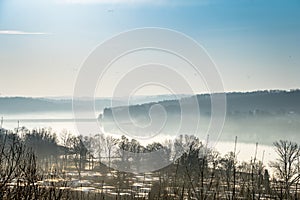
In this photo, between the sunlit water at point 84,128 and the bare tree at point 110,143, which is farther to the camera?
the bare tree at point 110,143

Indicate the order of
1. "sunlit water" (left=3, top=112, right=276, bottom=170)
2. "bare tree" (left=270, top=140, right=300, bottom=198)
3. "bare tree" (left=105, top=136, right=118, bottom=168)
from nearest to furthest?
1. "bare tree" (left=270, top=140, right=300, bottom=198)
2. "sunlit water" (left=3, top=112, right=276, bottom=170)
3. "bare tree" (left=105, top=136, right=118, bottom=168)

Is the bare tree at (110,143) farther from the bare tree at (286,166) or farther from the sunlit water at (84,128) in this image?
the bare tree at (286,166)

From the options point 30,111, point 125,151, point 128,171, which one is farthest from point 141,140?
point 30,111

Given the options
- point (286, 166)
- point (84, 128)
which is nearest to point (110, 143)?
point (84, 128)

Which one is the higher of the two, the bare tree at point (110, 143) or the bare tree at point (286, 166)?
the bare tree at point (110, 143)

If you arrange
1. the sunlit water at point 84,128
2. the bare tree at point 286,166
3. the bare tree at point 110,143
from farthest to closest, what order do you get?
the bare tree at point 110,143
the sunlit water at point 84,128
the bare tree at point 286,166

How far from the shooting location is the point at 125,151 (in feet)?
129

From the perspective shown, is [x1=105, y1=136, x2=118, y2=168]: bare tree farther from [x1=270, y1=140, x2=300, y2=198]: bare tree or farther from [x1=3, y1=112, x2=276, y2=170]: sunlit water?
[x1=270, y1=140, x2=300, y2=198]: bare tree

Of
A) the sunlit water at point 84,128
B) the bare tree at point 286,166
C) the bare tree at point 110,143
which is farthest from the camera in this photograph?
the bare tree at point 110,143

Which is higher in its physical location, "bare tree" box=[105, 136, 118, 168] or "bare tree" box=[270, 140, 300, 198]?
"bare tree" box=[105, 136, 118, 168]

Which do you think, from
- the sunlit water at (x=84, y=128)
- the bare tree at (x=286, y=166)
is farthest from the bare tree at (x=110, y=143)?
the bare tree at (x=286, y=166)

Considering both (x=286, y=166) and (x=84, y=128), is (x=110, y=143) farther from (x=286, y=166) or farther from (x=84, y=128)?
(x=286, y=166)

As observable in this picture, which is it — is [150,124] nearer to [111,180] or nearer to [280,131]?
[111,180]

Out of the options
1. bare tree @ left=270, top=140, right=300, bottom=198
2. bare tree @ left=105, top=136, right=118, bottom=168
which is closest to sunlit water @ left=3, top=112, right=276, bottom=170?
bare tree @ left=105, top=136, right=118, bottom=168
